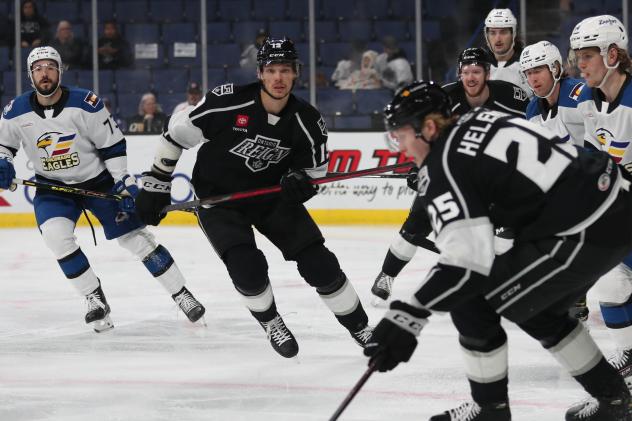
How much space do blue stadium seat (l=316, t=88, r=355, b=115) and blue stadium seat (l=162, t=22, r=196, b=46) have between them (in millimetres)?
1218

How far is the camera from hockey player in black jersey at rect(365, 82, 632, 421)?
7.09 feet

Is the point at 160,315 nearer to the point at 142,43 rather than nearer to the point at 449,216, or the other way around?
the point at 449,216

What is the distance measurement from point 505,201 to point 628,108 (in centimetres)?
94

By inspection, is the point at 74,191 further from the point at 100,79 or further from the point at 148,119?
the point at 100,79

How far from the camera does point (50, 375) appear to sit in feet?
11.1

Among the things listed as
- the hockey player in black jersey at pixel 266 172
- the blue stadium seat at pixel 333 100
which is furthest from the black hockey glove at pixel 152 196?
the blue stadium seat at pixel 333 100

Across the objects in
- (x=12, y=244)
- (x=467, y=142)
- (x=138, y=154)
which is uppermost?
(x=467, y=142)

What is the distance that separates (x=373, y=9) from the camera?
330 inches

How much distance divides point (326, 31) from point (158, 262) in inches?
179

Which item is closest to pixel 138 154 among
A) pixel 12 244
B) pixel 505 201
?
pixel 12 244

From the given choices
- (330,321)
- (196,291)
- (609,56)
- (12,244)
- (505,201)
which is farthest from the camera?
(12,244)

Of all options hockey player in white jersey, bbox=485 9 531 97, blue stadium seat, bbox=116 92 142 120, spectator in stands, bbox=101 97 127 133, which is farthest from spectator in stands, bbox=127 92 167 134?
hockey player in white jersey, bbox=485 9 531 97

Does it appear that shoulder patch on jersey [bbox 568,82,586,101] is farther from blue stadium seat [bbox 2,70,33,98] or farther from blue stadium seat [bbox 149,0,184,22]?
blue stadium seat [bbox 2,70,33,98]

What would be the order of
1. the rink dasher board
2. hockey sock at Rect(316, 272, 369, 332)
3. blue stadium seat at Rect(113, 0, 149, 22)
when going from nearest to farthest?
hockey sock at Rect(316, 272, 369, 332) → the rink dasher board → blue stadium seat at Rect(113, 0, 149, 22)
